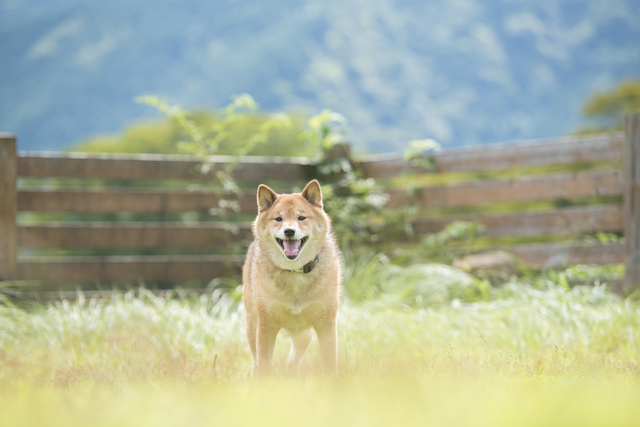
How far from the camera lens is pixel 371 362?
2.73 meters

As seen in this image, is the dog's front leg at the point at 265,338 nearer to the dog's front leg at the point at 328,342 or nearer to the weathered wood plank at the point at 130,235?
the dog's front leg at the point at 328,342

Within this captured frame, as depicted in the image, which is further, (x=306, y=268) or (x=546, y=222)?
(x=546, y=222)

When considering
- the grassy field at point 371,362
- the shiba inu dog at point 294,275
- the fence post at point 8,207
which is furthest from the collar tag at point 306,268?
the fence post at point 8,207

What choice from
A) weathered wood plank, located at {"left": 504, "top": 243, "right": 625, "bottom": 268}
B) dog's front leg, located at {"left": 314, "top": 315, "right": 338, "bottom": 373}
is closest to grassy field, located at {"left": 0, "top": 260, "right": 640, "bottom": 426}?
dog's front leg, located at {"left": 314, "top": 315, "right": 338, "bottom": 373}

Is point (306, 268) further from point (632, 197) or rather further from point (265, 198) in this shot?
point (632, 197)

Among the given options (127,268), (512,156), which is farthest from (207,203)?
(512,156)

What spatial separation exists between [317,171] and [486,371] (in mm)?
4395

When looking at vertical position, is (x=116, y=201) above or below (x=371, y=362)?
above

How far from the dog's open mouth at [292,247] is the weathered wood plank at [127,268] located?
345 cm

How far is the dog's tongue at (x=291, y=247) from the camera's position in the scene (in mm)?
2656

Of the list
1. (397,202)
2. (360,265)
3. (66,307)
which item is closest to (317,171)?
(397,202)

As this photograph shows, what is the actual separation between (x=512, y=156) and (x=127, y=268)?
170 inches

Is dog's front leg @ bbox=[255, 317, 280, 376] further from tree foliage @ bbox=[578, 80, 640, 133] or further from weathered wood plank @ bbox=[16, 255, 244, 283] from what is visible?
tree foliage @ bbox=[578, 80, 640, 133]

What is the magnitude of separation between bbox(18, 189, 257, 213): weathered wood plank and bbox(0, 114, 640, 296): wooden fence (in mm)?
11
